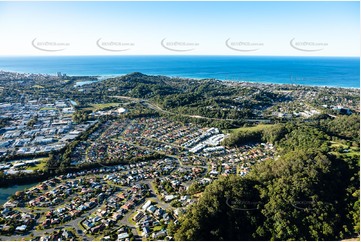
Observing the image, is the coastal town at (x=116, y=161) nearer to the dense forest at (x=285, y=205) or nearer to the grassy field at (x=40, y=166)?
the grassy field at (x=40, y=166)

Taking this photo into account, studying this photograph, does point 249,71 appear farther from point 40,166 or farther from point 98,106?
point 40,166

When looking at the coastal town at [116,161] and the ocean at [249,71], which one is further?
the ocean at [249,71]

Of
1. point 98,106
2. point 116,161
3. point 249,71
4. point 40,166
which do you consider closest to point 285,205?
point 116,161

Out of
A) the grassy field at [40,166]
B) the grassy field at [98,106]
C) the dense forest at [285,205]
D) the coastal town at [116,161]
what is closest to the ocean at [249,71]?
the coastal town at [116,161]

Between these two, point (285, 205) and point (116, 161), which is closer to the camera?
point (285, 205)

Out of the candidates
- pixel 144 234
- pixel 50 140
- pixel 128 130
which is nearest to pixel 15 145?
pixel 50 140

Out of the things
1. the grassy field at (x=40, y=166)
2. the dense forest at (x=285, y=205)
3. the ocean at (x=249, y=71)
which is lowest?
the grassy field at (x=40, y=166)

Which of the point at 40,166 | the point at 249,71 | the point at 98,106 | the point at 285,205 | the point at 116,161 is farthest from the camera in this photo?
the point at 249,71

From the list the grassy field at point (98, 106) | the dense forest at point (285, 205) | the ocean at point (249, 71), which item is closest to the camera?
the dense forest at point (285, 205)

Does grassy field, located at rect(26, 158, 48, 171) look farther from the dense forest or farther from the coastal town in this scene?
the dense forest
